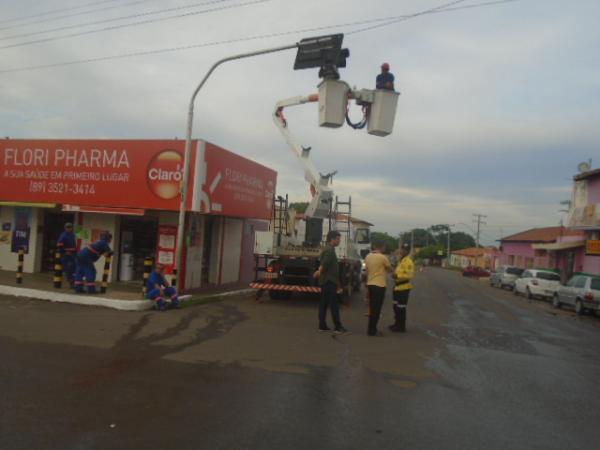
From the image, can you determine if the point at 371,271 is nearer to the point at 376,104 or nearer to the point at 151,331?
the point at 151,331

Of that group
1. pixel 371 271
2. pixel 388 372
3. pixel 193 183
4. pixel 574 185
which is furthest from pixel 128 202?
pixel 574 185

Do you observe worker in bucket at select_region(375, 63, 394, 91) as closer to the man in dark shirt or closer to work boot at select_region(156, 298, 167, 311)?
the man in dark shirt

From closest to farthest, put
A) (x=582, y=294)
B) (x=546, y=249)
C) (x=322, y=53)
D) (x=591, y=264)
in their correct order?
(x=322, y=53), (x=582, y=294), (x=591, y=264), (x=546, y=249)

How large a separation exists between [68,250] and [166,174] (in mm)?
3209

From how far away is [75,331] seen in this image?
8.96 metres

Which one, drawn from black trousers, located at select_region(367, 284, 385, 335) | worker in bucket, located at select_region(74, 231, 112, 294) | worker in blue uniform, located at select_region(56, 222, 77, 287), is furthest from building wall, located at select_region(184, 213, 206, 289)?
black trousers, located at select_region(367, 284, 385, 335)

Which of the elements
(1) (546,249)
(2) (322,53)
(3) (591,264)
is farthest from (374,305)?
(1) (546,249)

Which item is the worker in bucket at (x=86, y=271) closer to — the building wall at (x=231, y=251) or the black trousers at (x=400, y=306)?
the building wall at (x=231, y=251)

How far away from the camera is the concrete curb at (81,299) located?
1174 centimetres

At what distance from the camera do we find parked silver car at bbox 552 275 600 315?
61.3 feet

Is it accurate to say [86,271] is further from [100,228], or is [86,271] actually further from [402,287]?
[402,287]

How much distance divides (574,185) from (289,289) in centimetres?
2382

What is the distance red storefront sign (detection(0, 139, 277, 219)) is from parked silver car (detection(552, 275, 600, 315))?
40.7ft

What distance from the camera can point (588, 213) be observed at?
28.9 metres
